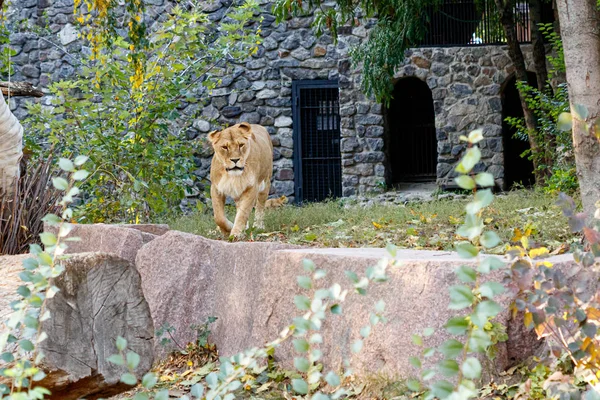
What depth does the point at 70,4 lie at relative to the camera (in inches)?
634

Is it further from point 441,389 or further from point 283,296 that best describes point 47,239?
point 283,296

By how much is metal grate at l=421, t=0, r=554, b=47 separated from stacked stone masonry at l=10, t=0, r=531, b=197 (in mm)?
348

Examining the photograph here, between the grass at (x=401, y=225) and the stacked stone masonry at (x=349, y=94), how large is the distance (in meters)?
4.64

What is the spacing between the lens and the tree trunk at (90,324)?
4234 millimetres

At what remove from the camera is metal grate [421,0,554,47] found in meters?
14.9

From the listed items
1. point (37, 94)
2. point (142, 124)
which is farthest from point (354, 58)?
point (37, 94)

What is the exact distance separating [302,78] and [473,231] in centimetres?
1327

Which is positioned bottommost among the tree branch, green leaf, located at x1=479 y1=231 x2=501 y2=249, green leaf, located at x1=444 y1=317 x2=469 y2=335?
green leaf, located at x1=444 y1=317 x2=469 y2=335

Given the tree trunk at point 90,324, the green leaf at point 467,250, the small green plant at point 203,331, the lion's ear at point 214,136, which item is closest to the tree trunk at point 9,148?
the lion's ear at point 214,136

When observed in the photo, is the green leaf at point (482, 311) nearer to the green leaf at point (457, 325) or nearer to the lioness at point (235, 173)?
the green leaf at point (457, 325)

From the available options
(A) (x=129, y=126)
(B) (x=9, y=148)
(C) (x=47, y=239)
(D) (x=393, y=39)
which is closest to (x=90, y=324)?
(C) (x=47, y=239)

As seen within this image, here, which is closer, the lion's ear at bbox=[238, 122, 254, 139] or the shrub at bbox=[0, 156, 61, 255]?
the shrub at bbox=[0, 156, 61, 255]

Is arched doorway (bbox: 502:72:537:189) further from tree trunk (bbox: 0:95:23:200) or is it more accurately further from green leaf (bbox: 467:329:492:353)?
green leaf (bbox: 467:329:492:353)

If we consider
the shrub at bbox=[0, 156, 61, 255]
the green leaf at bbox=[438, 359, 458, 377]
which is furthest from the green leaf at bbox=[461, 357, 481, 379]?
the shrub at bbox=[0, 156, 61, 255]
